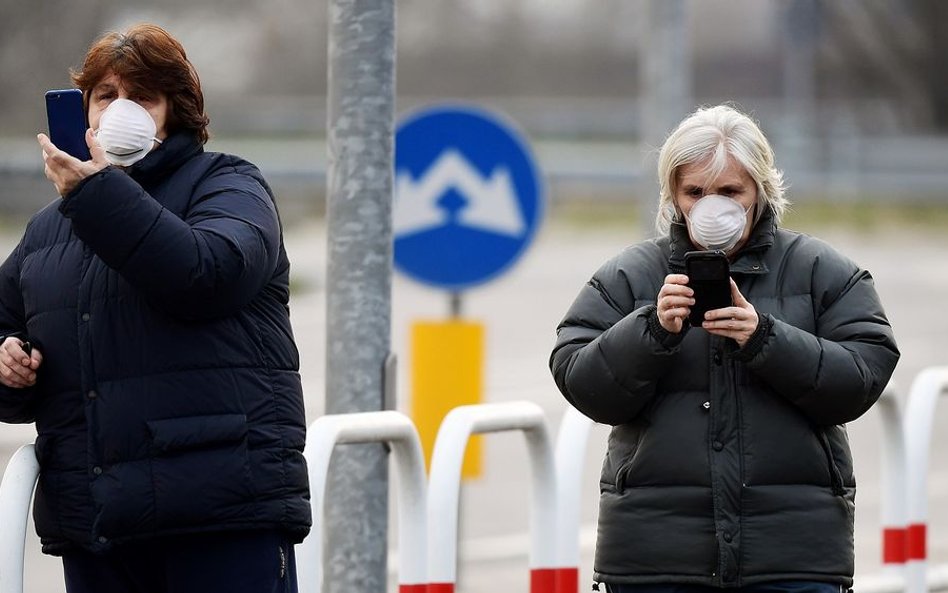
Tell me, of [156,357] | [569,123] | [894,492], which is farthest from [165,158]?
[569,123]

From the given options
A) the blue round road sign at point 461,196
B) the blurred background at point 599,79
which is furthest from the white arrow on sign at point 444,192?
the blurred background at point 599,79

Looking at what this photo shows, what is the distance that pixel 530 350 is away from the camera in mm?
17562

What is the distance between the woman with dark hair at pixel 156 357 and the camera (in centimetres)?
334

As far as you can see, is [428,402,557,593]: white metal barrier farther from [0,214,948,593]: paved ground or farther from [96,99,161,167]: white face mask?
[96,99,161,167]: white face mask

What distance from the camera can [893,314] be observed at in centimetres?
2089

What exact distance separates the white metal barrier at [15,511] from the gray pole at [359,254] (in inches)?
49.6

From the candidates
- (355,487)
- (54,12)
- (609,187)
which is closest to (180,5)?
(609,187)

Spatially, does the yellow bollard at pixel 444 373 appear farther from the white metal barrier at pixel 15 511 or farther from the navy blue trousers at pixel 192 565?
the navy blue trousers at pixel 192 565

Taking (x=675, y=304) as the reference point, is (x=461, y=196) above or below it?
above

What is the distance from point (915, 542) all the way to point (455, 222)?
2342 millimetres

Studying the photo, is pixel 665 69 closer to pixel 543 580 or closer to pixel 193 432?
pixel 543 580

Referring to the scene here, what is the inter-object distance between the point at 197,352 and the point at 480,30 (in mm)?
45868

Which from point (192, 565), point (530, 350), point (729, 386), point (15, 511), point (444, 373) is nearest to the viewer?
point (192, 565)

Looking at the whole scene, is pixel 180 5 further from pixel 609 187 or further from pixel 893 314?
pixel 893 314
